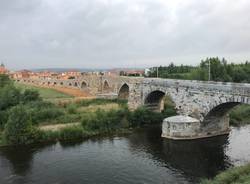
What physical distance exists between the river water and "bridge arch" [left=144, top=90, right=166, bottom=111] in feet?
40.3

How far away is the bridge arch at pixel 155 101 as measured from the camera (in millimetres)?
52469

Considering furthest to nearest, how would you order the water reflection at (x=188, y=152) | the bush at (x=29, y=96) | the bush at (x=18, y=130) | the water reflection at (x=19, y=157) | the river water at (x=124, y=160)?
1. the bush at (x=29, y=96)
2. the bush at (x=18, y=130)
3. the water reflection at (x=188, y=152)
4. the water reflection at (x=19, y=157)
5. the river water at (x=124, y=160)

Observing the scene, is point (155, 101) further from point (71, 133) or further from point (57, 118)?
point (71, 133)

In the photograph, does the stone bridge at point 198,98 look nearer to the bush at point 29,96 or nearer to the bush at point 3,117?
the bush at point 29,96

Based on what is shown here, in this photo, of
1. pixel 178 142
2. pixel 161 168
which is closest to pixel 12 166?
pixel 161 168

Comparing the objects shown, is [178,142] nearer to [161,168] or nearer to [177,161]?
[177,161]

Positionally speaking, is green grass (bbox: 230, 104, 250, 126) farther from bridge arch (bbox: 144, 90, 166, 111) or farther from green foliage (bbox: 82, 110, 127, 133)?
green foliage (bbox: 82, 110, 127, 133)

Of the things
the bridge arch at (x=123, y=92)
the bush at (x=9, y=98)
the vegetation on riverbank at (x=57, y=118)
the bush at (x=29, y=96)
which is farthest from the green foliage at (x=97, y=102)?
the bush at (x=9, y=98)

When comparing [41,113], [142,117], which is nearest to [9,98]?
[41,113]

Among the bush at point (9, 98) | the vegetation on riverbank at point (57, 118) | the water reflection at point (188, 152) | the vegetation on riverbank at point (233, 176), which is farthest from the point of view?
the bush at point (9, 98)

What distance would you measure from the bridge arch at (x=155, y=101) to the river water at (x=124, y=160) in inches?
483

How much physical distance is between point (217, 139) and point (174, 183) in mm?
15211

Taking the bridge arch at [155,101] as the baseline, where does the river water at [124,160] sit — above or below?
below

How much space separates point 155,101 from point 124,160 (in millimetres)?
23648
